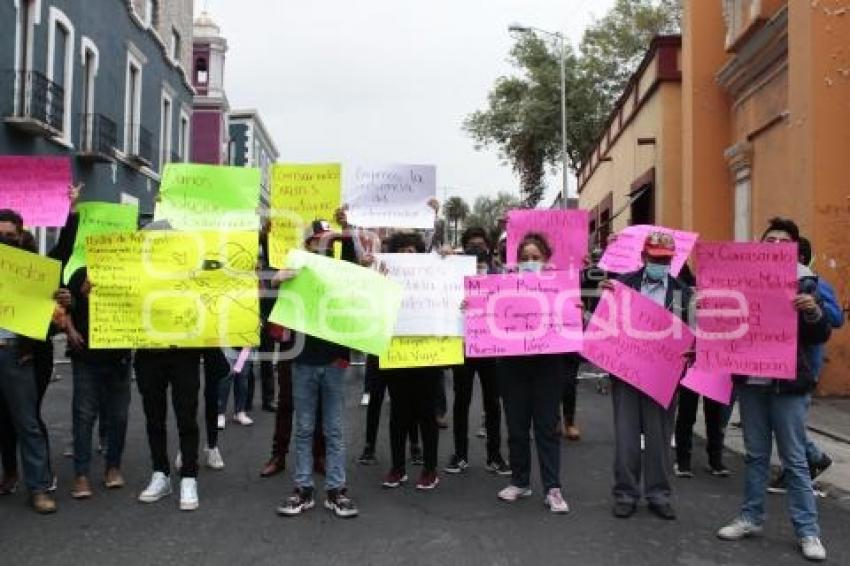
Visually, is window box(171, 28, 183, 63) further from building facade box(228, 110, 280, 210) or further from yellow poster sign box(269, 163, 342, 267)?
yellow poster sign box(269, 163, 342, 267)

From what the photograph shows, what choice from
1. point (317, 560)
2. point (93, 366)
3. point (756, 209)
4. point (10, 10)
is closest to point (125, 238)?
point (93, 366)

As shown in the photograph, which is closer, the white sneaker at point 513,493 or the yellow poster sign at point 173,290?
the yellow poster sign at point 173,290

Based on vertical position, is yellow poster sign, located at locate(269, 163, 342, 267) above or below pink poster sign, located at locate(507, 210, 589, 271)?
above

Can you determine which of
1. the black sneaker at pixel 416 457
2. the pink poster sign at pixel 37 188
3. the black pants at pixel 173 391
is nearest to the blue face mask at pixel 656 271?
the black sneaker at pixel 416 457

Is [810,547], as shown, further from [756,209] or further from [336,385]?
[756,209]

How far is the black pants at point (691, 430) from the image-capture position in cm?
656

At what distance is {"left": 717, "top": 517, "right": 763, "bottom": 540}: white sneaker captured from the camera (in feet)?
16.1

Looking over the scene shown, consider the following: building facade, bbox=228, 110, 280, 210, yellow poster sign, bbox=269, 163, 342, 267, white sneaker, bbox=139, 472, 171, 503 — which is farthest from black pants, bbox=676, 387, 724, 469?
building facade, bbox=228, 110, 280, 210

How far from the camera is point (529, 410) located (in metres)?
5.71

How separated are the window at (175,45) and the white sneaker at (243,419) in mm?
23662

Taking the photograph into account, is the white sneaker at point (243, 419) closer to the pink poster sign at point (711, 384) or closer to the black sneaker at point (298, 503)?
the black sneaker at point (298, 503)

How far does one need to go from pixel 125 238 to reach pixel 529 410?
9.48ft

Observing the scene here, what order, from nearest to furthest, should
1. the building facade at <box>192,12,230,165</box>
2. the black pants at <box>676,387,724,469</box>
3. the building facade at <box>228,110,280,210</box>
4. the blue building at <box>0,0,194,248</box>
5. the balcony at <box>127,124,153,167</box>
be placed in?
the black pants at <box>676,387,724,469</box> → the blue building at <box>0,0,194,248</box> → the balcony at <box>127,124,153,167</box> → the building facade at <box>192,12,230,165</box> → the building facade at <box>228,110,280,210</box>

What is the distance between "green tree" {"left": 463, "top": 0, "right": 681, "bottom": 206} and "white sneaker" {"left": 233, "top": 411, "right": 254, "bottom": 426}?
29.6 meters
